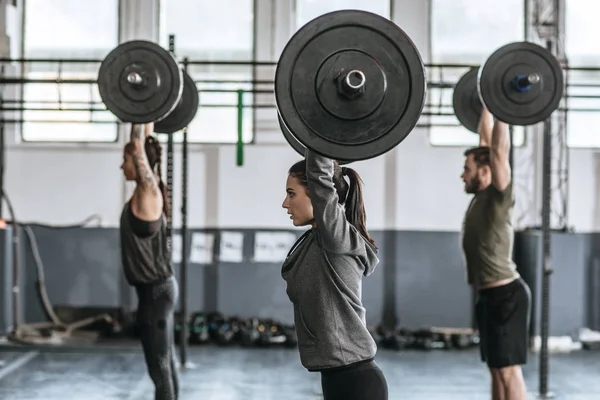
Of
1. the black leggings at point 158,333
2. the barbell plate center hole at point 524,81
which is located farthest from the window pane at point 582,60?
the black leggings at point 158,333

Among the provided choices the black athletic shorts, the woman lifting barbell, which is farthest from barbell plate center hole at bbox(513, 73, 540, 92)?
the woman lifting barbell

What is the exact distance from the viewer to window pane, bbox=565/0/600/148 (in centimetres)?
566

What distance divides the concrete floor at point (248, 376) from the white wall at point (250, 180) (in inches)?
46.2

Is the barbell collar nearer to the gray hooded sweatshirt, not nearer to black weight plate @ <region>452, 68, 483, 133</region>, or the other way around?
the gray hooded sweatshirt

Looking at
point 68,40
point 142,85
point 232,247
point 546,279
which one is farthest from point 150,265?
point 68,40

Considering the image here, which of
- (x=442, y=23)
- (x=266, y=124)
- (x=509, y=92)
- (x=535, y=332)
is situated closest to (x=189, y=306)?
(x=266, y=124)

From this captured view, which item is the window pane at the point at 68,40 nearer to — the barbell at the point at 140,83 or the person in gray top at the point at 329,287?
the barbell at the point at 140,83

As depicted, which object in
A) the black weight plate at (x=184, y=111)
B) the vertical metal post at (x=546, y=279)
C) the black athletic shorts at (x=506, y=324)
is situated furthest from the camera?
the vertical metal post at (x=546, y=279)

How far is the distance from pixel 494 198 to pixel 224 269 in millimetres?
3346

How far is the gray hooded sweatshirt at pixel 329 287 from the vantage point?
5.24ft

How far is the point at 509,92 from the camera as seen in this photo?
287 centimetres

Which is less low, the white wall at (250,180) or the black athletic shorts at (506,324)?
the white wall at (250,180)

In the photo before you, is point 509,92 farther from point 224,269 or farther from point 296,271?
point 224,269

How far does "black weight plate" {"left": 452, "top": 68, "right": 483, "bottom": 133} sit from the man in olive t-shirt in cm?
79
